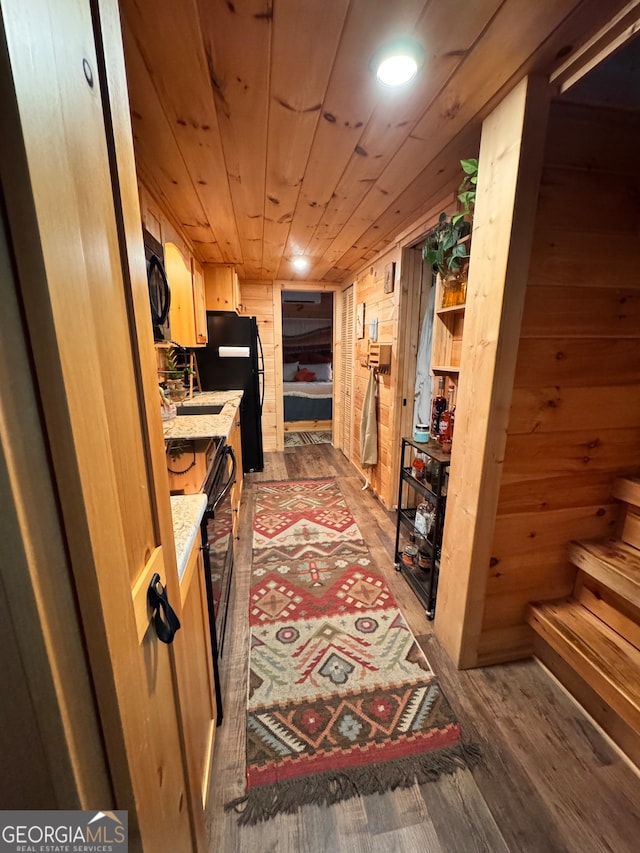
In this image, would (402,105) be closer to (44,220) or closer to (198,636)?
(44,220)

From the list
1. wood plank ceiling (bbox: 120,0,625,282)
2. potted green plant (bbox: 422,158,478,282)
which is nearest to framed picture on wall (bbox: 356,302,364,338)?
wood plank ceiling (bbox: 120,0,625,282)

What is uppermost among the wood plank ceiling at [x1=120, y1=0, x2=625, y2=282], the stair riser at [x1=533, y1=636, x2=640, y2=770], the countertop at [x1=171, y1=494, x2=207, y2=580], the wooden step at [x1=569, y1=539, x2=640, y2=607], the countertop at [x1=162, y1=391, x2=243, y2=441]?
the wood plank ceiling at [x1=120, y1=0, x2=625, y2=282]

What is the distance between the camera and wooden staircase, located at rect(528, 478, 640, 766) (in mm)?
1147

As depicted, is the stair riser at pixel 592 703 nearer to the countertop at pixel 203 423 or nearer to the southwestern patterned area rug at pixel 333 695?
the southwestern patterned area rug at pixel 333 695

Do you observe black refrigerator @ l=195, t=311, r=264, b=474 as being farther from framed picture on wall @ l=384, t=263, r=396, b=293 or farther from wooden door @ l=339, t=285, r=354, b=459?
framed picture on wall @ l=384, t=263, r=396, b=293

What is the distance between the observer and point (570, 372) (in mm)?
1298

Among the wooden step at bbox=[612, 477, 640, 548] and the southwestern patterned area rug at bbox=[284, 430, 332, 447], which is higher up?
the wooden step at bbox=[612, 477, 640, 548]

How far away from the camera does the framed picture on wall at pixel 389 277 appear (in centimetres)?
262

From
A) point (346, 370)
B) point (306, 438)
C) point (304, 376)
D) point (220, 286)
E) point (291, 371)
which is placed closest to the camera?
point (220, 286)

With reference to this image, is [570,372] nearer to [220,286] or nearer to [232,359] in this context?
[232,359]

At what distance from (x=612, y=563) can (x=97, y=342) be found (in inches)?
71.5

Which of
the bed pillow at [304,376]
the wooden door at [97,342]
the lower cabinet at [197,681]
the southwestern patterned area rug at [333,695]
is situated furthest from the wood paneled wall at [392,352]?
the bed pillow at [304,376]

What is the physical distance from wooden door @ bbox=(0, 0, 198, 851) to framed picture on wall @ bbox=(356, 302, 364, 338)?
313 centimetres

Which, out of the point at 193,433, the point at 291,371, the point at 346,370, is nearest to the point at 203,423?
the point at 193,433
